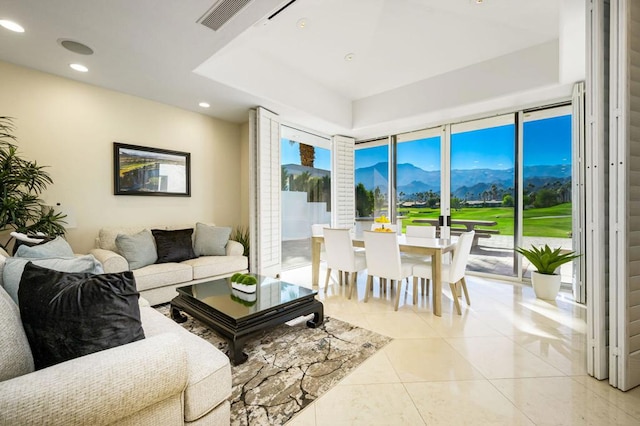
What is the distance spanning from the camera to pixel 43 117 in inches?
122

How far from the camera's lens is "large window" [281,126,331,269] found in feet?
16.4

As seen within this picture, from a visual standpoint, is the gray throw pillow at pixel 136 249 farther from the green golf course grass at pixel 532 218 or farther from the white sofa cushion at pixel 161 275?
the green golf course grass at pixel 532 218

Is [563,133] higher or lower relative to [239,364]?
higher

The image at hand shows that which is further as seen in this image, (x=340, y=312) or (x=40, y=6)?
(x=340, y=312)

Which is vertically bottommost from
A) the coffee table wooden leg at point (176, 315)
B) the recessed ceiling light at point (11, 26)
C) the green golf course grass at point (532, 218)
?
the coffee table wooden leg at point (176, 315)

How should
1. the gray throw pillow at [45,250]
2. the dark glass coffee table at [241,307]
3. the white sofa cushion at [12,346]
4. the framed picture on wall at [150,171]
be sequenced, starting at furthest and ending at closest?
the framed picture on wall at [150,171] → the dark glass coffee table at [241,307] → the gray throw pillow at [45,250] → the white sofa cushion at [12,346]

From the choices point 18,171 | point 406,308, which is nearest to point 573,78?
point 406,308

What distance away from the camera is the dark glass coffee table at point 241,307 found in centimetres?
202

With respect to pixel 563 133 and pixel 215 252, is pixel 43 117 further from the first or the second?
pixel 563 133

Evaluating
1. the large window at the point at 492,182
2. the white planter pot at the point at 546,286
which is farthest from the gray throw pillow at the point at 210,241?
the white planter pot at the point at 546,286

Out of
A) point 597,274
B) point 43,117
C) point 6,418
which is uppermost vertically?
point 43,117

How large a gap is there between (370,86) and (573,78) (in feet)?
8.58

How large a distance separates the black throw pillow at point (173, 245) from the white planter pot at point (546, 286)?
175 inches

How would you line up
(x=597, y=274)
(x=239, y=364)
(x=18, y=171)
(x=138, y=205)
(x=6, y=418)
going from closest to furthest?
(x=6, y=418)
(x=597, y=274)
(x=239, y=364)
(x=18, y=171)
(x=138, y=205)
